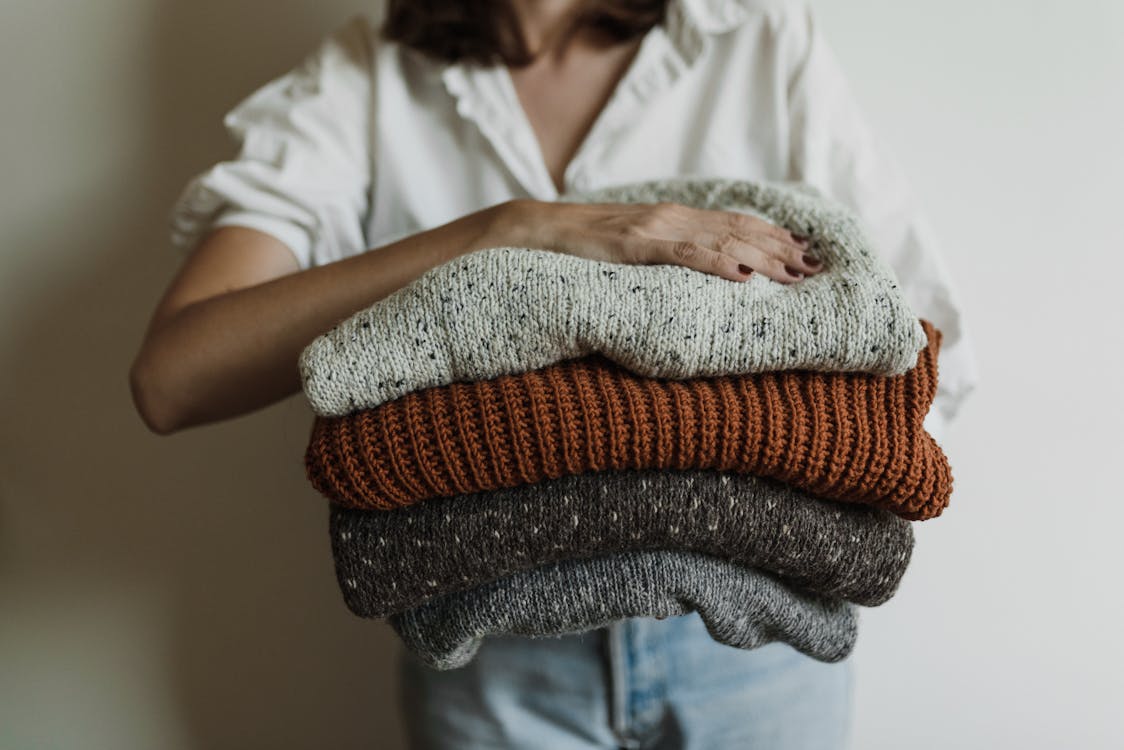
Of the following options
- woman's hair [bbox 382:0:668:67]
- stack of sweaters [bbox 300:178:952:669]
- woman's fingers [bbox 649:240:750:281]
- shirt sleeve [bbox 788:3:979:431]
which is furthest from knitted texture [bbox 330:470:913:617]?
woman's hair [bbox 382:0:668:67]

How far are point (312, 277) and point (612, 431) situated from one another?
9.8 inches

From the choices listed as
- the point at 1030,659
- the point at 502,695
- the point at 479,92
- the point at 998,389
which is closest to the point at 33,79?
the point at 479,92

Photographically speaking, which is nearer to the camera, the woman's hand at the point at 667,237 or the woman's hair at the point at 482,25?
the woman's hand at the point at 667,237

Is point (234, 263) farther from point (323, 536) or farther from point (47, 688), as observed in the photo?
point (47, 688)

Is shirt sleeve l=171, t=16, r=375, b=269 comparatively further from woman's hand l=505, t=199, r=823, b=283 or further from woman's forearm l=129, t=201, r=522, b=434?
woman's hand l=505, t=199, r=823, b=283

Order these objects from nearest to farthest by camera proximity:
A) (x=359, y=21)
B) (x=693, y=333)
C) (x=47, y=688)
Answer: (x=693, y=333) < (x=359, y=21) < (x=47, y=688)

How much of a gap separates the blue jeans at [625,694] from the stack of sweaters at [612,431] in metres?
0.16

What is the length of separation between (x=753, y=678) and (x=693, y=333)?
1.15 feet

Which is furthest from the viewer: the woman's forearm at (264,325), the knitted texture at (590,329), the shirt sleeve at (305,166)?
the shirt sleeve at (305,166)

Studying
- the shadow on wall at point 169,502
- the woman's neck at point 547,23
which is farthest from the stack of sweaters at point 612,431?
the shadow on wall at point 169,502

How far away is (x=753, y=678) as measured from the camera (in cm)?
64

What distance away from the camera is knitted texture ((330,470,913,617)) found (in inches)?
17.0

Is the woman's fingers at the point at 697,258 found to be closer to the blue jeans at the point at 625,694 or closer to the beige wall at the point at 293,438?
the blue jeans at the point at 625,694

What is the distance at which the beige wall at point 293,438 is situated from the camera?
78cm
